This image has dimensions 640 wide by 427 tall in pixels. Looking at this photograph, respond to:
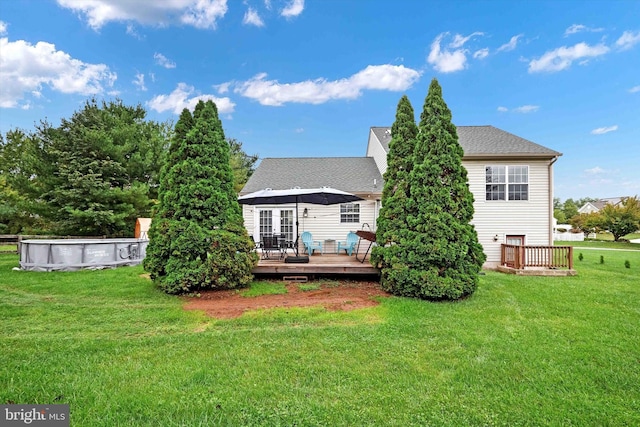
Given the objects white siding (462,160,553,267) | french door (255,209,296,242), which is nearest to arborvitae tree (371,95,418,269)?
white siding (462,160,553,267)

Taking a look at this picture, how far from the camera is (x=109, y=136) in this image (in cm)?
1667

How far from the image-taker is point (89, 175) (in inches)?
615

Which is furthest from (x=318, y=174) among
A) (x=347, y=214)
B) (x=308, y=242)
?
(x=308, y=242)

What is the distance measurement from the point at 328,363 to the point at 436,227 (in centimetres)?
391

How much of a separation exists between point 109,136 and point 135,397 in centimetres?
1857

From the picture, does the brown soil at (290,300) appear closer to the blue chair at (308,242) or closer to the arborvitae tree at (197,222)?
the arborvitae tree at (197,222)

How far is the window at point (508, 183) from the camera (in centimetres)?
1141

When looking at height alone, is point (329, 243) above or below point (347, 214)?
below

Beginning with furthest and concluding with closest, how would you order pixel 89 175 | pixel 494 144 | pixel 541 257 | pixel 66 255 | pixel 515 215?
1. pixel 89 175
2. pixel 494 144
3. pixel 515 215
4. pixel 541 257
5. pixel 66 255

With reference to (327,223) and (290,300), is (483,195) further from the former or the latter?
(290,300)

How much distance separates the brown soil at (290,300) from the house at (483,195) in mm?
5457

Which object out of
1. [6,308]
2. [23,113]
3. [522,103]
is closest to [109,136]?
[23,113]

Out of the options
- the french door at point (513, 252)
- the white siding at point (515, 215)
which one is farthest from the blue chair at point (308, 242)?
the french door at point (513, 252)

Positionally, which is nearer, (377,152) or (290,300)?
(290,300)
